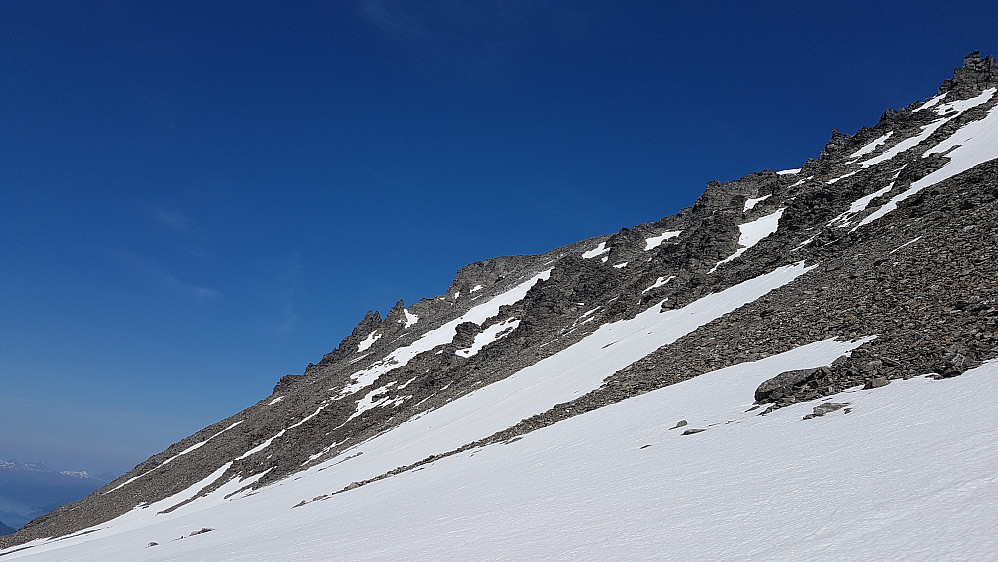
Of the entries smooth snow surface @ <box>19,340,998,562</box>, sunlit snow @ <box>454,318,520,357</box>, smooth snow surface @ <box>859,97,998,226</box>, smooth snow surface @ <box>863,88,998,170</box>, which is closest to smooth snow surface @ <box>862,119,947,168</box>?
smooth snow surface @ <box>863,88,998,170</box>

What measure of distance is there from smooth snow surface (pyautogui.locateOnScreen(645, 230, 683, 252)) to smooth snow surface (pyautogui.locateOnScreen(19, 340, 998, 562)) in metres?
61.7

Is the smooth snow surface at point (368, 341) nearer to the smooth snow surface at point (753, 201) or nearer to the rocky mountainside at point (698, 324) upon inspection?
the rocky mountainside at point (698, 324)

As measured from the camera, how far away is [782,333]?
20.9 m

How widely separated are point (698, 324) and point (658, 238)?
51305 mm

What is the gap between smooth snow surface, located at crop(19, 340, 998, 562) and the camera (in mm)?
4961

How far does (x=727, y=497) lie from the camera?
22.7ft

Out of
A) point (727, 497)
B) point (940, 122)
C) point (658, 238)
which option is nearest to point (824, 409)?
point (727, 497)

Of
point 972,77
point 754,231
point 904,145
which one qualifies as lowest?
point 754,231

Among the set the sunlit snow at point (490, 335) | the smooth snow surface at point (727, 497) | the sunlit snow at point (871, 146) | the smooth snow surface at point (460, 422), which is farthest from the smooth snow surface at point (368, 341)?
the smooth snow surface at point (727, 497)

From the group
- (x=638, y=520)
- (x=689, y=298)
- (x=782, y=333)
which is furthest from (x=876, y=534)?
(x=689, y=298)

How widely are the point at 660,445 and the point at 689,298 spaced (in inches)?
1110

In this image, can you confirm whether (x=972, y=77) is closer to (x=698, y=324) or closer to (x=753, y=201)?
(x=753, y=201)

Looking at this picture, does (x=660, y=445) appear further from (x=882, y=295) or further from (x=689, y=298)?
(x=689, y=298)

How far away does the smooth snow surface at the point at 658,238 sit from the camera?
7575 centimetres
